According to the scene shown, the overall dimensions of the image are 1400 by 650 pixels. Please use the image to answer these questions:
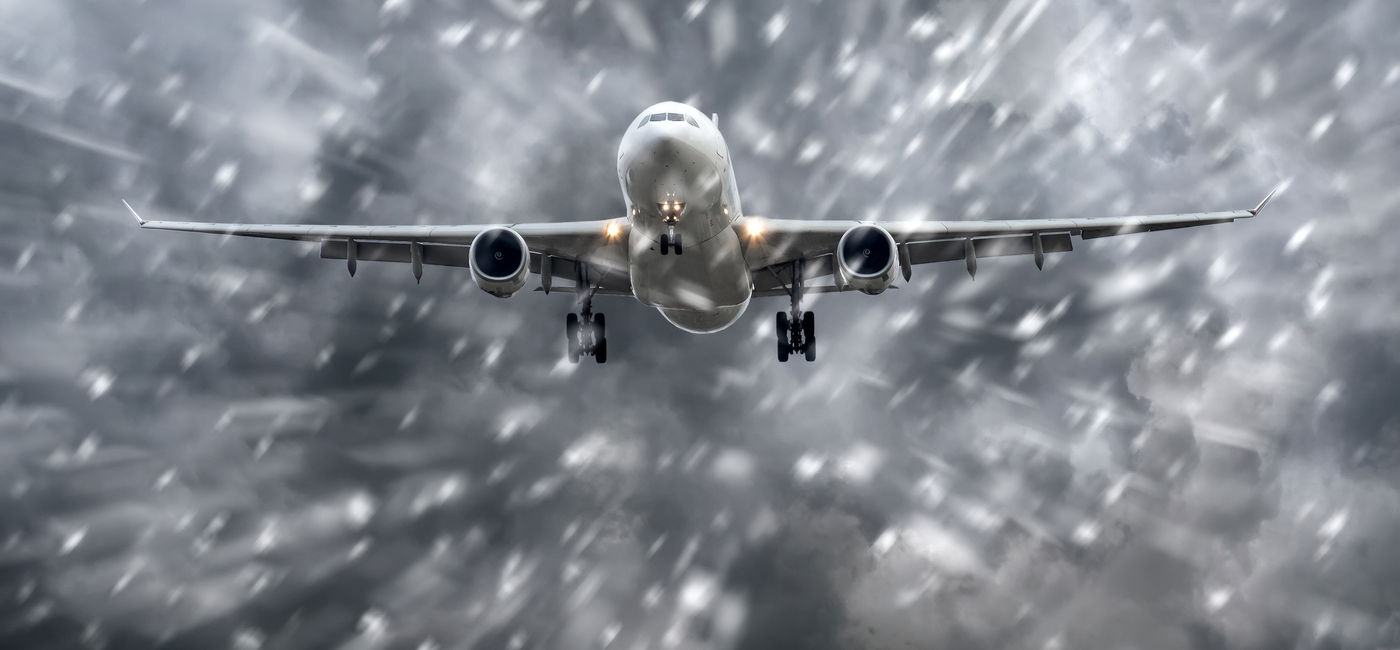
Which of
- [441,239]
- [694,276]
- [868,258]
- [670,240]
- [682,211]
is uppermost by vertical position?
[441,239]

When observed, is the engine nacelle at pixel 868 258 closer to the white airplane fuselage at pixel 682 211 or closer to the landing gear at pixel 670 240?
the white airplane fuselage at pixel 682 211

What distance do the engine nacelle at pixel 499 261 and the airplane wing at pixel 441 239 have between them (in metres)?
1.06

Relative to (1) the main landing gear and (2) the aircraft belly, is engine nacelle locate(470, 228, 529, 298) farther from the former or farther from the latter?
(1) the main landing gear

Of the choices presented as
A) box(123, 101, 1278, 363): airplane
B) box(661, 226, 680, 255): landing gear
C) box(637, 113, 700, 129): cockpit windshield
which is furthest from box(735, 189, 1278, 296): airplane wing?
box(637, 113, 700, 129): cockpit windshield

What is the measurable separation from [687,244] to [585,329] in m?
6.57

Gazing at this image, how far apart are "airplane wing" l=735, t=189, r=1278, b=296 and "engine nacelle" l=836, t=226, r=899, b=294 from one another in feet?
2.57

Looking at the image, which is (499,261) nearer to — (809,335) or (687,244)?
(687,244)

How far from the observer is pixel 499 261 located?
2342 cm

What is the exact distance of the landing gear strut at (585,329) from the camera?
29016mm

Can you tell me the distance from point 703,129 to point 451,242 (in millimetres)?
7984

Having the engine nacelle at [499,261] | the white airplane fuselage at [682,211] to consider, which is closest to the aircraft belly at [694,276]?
the white airplane fuselage at [682,211]

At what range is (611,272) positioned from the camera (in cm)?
2880

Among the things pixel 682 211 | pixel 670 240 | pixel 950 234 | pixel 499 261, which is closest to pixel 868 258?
pixel 950 234

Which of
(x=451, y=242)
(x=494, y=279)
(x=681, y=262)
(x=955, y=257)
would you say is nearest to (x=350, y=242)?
(x=451, y=242)
